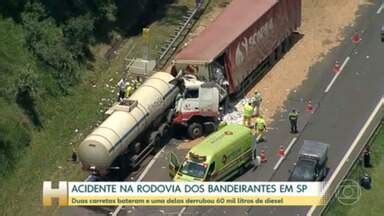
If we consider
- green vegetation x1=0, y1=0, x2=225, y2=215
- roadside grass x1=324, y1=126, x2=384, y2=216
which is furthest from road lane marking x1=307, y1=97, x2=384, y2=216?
green vegetation x1=0, y1=0, x2=225, y2=215

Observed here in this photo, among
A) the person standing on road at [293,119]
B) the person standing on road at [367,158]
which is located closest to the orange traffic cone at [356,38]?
the person standing on road at [293,119]

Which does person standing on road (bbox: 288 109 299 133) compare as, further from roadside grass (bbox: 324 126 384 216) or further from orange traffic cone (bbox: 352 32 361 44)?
orange traffic cone (bbox: 352 32 361 44)

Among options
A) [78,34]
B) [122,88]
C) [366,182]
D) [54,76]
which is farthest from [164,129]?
[366,182]

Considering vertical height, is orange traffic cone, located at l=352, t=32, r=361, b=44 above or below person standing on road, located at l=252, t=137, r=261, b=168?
above

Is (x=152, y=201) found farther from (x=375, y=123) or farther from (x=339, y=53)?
(x=339, y=53)

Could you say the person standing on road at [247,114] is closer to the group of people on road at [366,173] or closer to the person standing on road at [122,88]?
the group of people on road at [366,173]

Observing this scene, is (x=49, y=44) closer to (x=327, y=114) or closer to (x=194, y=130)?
(x=194, y=130)

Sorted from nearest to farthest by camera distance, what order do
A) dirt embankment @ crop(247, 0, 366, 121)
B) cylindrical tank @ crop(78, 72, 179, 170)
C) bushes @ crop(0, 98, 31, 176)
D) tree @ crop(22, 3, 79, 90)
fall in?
cylindrical tank @ crop(78, 72, 179, 170), bushes @ crop(0, 98, 31, 176), tree @ crop(22, 3, 79, 90), dirt embankment @ crop(247, 0, 366, 121)

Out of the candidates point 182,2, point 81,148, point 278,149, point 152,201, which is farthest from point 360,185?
point 182,2
